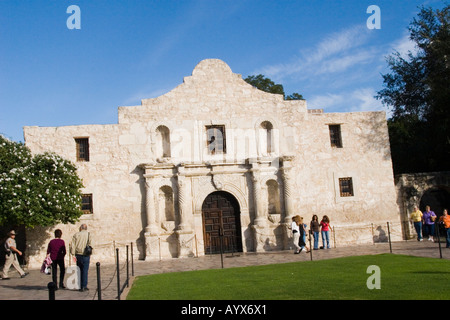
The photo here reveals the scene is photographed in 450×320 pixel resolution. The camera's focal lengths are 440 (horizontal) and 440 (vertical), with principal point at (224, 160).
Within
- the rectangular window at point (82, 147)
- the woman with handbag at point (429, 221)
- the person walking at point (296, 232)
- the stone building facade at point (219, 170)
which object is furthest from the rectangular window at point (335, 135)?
the rectangular window at point (82, 147)

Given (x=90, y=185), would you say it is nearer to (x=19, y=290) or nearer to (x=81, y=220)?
(x=81, y=220)

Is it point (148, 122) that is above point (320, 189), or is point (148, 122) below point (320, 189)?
above

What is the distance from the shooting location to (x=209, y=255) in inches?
726

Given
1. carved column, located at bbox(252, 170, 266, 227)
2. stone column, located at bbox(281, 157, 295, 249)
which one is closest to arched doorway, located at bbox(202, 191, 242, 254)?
carved column, located at bbox(252, 170, 266, 227)

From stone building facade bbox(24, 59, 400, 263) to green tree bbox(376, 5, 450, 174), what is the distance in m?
3.41

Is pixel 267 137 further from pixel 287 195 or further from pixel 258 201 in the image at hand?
pixel 258 201

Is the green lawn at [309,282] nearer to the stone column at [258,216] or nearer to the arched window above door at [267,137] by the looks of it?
the stone column at [258,216]

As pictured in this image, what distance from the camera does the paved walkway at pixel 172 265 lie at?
1071cm

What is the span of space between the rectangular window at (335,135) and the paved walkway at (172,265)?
474 cm

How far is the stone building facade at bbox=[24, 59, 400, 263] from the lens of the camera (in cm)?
1852

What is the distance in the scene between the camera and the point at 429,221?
19.4 meters

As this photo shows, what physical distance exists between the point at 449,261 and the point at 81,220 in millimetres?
13595

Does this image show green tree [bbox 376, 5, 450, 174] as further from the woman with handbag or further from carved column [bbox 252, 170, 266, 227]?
carved column [bbox 252, 170, 266, 227]

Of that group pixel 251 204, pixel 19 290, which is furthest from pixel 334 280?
pixel 251 204
